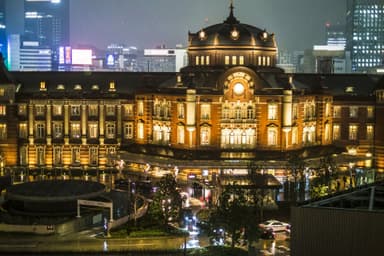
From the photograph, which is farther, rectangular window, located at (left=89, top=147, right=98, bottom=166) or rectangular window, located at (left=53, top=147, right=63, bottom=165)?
A: rectangular window, located at (left=53, top=147, right=63, bottom=165)

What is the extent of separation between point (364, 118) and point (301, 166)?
17701 millimetres

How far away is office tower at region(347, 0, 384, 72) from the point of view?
17225 centimetres

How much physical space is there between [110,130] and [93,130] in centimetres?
171

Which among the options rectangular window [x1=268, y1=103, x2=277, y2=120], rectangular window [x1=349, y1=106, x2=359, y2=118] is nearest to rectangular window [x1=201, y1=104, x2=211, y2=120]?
rectangular window [x1=268, y1=103, x2=277, y2=120]

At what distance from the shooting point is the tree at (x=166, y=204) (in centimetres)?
4800

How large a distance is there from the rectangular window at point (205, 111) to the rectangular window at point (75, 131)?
13.8 meters

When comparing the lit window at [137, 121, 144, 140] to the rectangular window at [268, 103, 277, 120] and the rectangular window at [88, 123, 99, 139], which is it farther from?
the rectangular window at [268, 103, 277, 120]

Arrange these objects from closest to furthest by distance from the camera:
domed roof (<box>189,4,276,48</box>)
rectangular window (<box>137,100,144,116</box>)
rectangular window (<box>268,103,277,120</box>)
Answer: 1. rectangular window (<box>268,103,277,120</box>)
2. rectangular window (<box>137,100,144,116</box>)
3. domed roof (<box>189,4,276,48</box>)

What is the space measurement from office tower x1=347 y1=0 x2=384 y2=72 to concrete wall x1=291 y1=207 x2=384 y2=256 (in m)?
142

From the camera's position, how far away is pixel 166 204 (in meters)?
48.8

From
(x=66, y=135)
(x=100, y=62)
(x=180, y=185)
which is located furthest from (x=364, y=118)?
(x=100, y=62)

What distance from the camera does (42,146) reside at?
7425 cm

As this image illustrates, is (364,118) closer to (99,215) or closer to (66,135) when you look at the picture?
(66,135)

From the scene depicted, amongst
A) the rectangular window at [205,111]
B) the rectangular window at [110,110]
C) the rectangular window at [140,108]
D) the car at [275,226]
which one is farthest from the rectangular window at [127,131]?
the car at [275,226]
